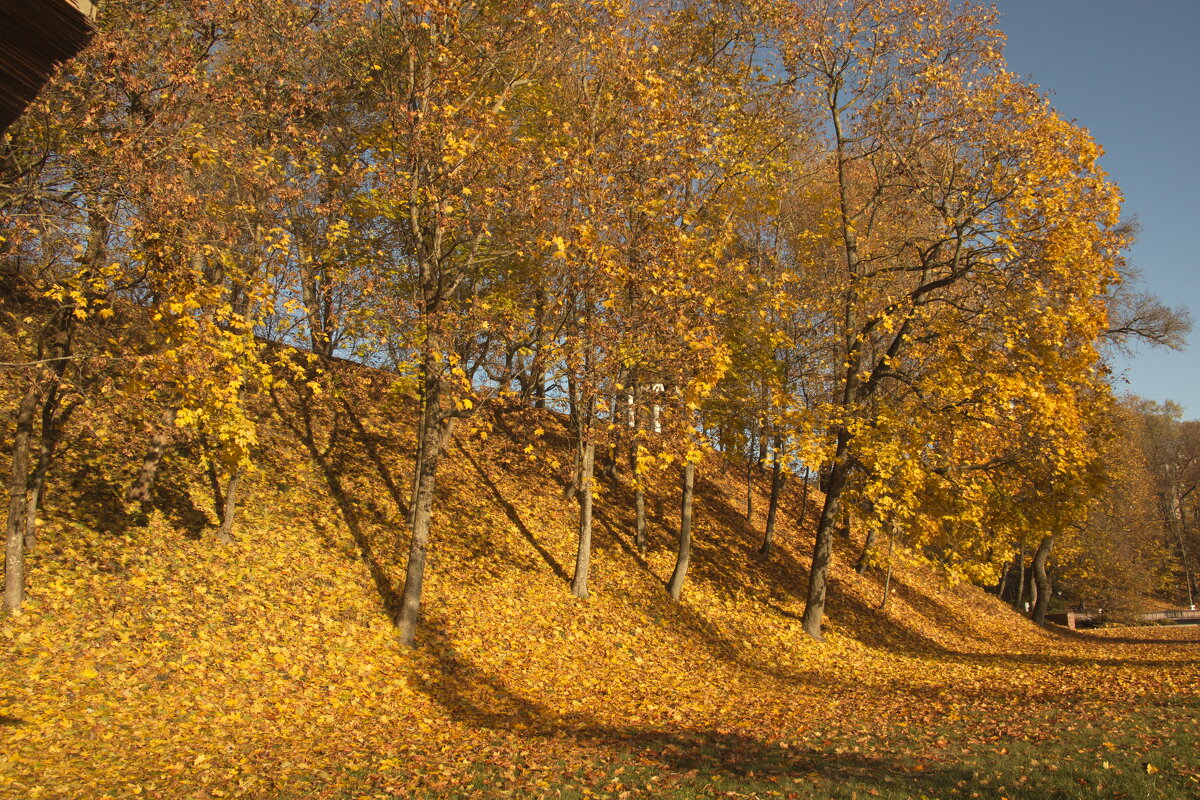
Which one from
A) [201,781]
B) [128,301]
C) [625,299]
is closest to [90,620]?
[201,781]

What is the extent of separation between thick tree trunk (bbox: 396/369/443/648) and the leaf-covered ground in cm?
43

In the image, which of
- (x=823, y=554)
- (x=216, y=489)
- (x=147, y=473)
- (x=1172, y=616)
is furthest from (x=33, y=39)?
(x=1172, y=616)

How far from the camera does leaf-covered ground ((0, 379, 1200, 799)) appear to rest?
7.54 metres

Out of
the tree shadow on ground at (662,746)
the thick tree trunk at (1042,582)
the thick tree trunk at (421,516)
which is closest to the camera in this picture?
the tree shadow on ground at (662,746)

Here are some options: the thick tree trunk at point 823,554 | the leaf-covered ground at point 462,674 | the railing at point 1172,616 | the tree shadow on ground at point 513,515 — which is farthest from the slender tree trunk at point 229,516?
the railing at point 1172,616

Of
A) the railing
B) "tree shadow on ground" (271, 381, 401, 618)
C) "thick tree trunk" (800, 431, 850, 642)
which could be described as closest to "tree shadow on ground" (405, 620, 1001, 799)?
"tree shadow on ground" (271, 381, 401, 618)

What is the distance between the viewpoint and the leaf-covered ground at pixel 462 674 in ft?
24.7

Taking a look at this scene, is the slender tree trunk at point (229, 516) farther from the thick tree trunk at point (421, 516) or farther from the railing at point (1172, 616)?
the railing at point (1172, 616)

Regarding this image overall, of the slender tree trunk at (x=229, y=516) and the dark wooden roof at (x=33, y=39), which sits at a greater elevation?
the dark wooden roof at (x=33, y=39)

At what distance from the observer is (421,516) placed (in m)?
12.6

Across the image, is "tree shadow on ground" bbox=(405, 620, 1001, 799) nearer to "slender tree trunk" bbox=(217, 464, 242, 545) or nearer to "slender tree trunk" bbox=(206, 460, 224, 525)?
"slender tree trunk" bbox=(217, 464, 242, 545)

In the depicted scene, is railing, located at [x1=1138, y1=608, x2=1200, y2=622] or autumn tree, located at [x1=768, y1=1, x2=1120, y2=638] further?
railing, located at [x1=1138, y1=608, x2=1200, y2=622]

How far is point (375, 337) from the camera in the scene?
12031mm

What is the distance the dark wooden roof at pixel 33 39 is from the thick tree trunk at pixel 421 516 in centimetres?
1036
